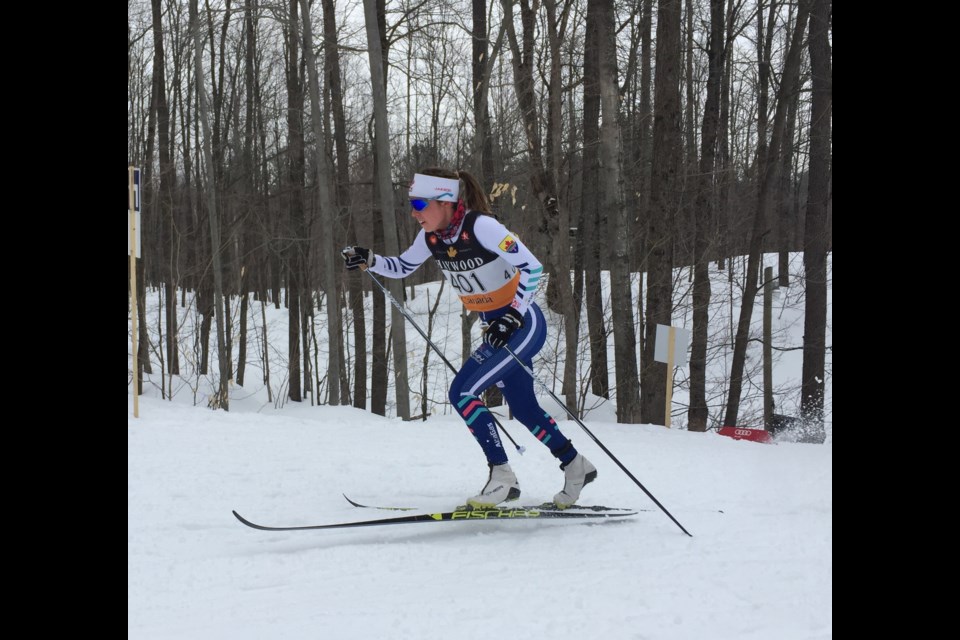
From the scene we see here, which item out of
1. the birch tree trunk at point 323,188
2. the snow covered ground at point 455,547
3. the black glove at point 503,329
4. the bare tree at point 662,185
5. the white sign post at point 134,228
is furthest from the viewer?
the birch tree trunk at point 323,188

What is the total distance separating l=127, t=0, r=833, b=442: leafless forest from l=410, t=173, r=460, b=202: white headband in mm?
5668

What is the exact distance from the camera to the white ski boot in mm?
4090

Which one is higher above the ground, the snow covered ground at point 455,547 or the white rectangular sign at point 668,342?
the white rectangular sign at point 668,342

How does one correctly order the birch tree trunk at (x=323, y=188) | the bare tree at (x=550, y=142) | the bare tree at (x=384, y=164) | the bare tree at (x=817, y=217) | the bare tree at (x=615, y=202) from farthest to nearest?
the bare tree at (x=817, y=217)
the birch tree trunk at (x=323, y=188)
the bare tree at (x=550, y=142)
the bare tree at (x=384, y=164)
the bare tree at (x=615, y=202)

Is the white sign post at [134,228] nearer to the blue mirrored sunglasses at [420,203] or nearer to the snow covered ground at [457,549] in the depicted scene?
the snow covered ground at [457,549]

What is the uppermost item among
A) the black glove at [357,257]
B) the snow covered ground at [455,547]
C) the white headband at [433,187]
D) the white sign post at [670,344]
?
the white headband at [433,187]

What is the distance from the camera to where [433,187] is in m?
4.05

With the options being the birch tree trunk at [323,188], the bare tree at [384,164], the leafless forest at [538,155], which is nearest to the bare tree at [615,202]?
the leafless forest at [538,155]

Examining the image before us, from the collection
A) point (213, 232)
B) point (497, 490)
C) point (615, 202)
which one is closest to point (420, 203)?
point (497, 490)

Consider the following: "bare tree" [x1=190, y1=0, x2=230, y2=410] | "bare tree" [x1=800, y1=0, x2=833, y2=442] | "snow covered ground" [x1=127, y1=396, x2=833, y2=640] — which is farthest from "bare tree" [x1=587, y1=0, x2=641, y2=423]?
"bare tree" [x1=190, y1=0, x2=230, y2=410]

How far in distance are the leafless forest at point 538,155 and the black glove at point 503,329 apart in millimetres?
5891

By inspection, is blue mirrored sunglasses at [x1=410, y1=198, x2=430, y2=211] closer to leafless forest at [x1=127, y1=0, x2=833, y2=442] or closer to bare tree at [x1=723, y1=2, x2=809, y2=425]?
leafless forest at [x1=127, y1=0, x2=833, y2=442]

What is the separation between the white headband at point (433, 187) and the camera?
404 centimetres
